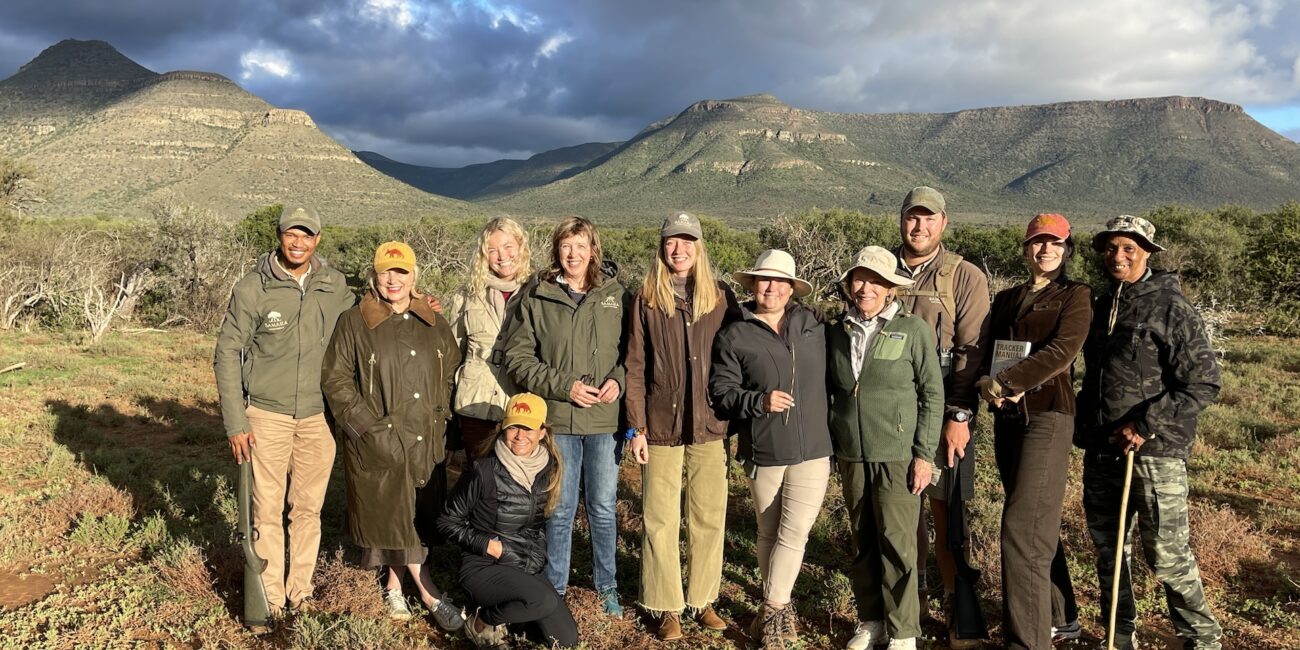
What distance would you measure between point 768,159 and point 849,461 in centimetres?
9818

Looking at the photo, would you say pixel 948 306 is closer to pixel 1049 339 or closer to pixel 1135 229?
pixel 1049 339

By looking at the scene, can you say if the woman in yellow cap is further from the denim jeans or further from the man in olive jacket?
the denim jeans

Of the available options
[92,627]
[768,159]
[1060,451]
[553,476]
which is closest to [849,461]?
[1060,451]

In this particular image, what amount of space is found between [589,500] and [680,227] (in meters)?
1.61

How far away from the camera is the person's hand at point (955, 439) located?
382 cm

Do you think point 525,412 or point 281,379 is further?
point 281,379

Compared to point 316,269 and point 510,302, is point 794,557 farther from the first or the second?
point 316,269

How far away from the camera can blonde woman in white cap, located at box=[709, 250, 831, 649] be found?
376 centimetres

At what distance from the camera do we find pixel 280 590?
4223mm

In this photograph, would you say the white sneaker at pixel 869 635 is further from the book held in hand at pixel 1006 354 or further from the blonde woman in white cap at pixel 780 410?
the book held in hand at pixel 1006 354

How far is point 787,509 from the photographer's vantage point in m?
3.88

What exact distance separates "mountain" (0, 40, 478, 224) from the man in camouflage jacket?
194ft

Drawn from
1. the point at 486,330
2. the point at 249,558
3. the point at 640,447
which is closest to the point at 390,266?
the point at 486,330

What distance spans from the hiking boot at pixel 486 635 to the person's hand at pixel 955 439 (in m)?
2.52
